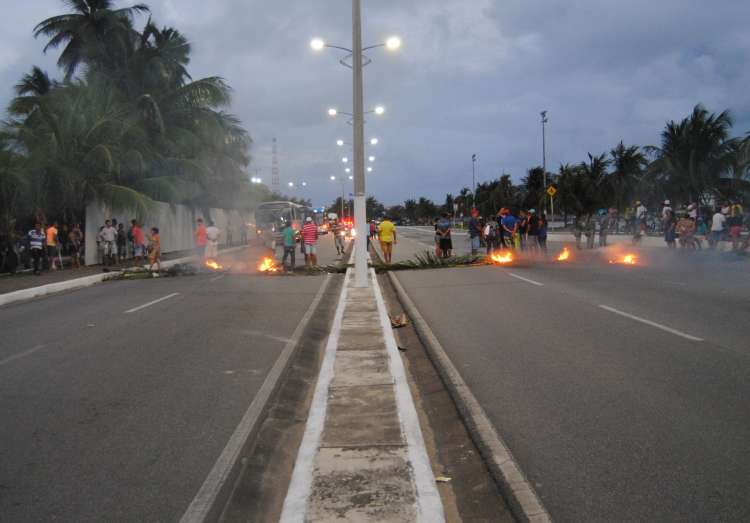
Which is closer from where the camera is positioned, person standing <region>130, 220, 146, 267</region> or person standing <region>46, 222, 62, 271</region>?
person standing <region>46, 222, 62, 271</region>

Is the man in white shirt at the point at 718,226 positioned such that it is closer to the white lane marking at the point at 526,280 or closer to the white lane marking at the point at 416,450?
the white lane marking at the point at 526,280

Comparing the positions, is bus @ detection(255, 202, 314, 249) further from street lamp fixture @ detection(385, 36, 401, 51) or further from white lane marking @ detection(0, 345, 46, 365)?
white lane marking @ detection(0, 345, 46, 365)

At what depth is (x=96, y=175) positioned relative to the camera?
2511cm

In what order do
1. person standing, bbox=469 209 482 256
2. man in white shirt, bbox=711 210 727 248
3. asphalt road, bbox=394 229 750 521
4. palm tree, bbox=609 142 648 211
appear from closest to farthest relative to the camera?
asphalt road, bbox=394 229 750 521 → man in white shirt, bbox=711 210 727 248 → person standing, bbox=469 209 482 256 → palm tree, bbox=609 142 648 211

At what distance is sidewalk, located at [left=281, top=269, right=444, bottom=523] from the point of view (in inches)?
151

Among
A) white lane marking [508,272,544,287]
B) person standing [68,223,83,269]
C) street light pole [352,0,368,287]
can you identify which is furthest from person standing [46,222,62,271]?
white lane marking [508,272,544,287]

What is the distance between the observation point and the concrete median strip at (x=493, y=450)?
147 inches

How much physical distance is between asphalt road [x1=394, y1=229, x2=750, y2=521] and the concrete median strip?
11 cm

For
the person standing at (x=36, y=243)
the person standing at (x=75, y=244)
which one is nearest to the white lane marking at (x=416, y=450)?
the person standing at (x=36, y=243)

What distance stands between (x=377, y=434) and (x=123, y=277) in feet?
56.4

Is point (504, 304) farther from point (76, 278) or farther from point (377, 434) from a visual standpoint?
point (76, 278)

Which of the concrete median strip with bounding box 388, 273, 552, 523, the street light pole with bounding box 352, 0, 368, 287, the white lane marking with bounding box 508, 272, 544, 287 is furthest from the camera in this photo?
the street light pole with bounding box 352, 0, 368, 287

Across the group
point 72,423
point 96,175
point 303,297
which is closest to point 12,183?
point 96,175

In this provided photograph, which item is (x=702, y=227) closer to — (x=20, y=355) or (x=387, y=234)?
(x=387, y=234)
